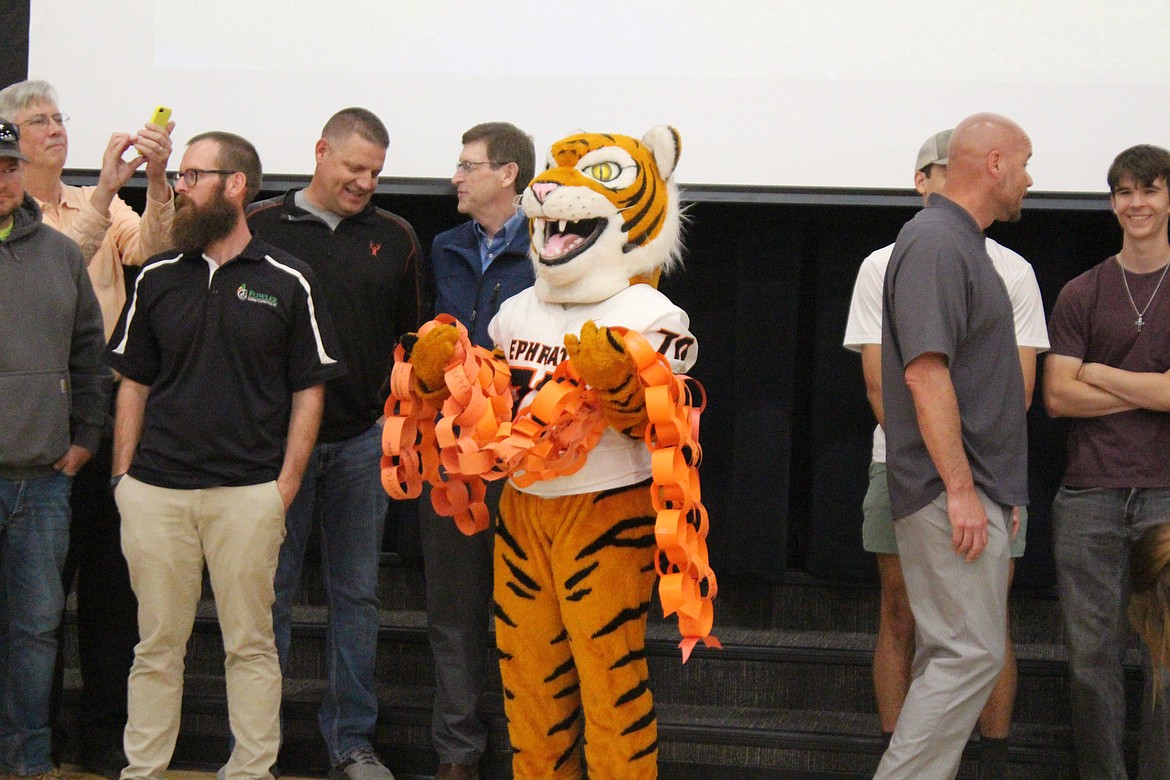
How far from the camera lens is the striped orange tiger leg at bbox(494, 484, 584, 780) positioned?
2.50 m

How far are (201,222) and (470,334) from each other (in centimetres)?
70

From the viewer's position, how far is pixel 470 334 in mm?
3074

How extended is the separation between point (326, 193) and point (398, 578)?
1.33 metres

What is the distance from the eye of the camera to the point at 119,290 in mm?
3441

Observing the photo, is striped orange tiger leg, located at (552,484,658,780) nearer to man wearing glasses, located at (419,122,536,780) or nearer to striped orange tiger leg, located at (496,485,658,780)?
striped orange tiger leg, located at (496,485,658,780)

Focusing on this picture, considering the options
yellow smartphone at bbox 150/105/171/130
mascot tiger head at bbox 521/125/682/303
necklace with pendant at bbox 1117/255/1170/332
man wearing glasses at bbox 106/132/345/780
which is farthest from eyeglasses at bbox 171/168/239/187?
necklace with pendant at bbox 1117/255/1170/332

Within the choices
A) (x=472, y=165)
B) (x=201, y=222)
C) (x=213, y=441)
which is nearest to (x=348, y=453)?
(x=213, y=441)

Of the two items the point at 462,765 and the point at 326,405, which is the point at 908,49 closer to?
the point at 326,405

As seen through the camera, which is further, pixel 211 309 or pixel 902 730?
pixel 211 309

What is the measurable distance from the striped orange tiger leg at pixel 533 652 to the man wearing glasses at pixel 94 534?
4.12 feet

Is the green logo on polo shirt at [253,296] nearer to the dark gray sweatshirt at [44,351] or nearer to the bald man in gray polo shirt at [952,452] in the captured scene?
the dark gray sweatshirt at [44,351]

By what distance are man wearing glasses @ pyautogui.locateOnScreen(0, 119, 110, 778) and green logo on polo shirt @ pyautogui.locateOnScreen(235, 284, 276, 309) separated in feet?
1.85

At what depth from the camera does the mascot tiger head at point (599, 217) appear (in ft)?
8.21

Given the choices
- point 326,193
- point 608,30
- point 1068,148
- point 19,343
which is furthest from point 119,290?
point 1068,148
